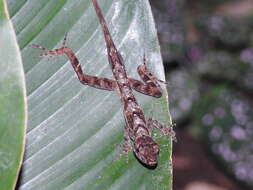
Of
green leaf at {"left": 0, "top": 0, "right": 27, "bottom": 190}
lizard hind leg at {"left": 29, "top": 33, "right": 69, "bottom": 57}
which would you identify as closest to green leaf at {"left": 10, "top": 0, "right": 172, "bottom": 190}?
lizard hind leg at {"left": 29, "top": 33, "right": 69, "bottom": 57}

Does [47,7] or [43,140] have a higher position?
[47,7]

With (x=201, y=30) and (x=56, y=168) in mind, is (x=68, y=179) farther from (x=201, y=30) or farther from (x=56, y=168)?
(x=201, y=30)

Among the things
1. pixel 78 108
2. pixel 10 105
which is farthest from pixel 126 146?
pixel 10 105

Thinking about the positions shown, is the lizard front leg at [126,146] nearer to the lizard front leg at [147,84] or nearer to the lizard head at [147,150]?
the lizard head at [147,150]

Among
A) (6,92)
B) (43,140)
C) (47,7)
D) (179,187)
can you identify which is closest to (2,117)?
(6,92)

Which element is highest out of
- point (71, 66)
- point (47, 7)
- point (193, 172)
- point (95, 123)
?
point (47, 7)

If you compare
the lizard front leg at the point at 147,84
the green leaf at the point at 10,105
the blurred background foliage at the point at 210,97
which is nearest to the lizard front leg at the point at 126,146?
the lizard front leg at the point at 147,84
